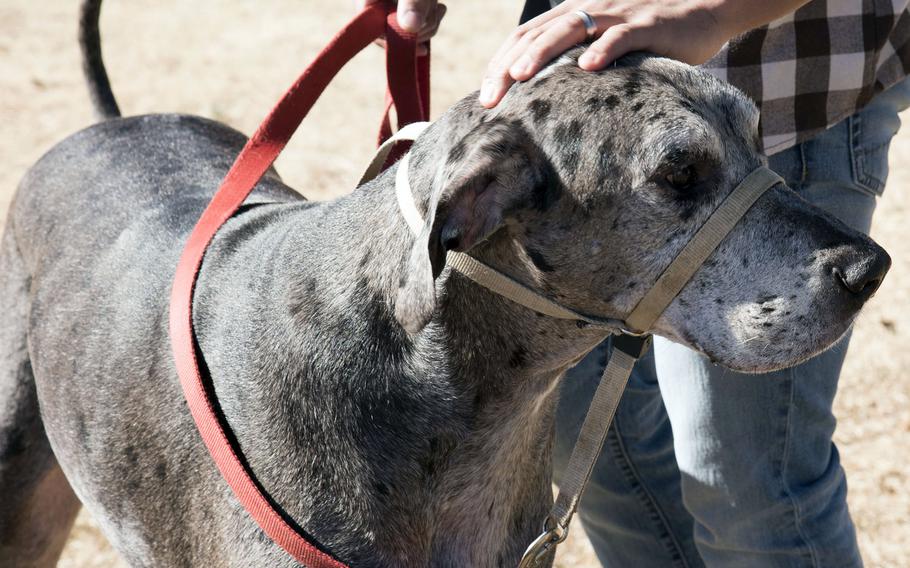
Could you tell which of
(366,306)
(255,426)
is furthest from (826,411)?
(255,426)

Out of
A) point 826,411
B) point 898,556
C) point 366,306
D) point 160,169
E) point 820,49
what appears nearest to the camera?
point 366,306

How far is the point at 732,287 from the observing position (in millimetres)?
2438

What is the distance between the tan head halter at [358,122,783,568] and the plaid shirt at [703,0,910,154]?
0.44 m

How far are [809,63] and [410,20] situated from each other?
110 cm

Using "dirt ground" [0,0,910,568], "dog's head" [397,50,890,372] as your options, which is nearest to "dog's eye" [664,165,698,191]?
"dog's head" [397,50,890,372]

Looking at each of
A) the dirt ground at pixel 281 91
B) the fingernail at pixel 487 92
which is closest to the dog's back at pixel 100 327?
the fingernail at pixel 487 92

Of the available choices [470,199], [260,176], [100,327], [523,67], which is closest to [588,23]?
[523,67]

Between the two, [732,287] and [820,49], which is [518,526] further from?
[820,49]

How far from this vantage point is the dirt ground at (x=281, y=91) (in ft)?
16.4

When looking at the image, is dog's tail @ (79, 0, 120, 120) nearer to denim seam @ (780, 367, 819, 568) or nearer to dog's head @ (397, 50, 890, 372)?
dog's head @ (397, 50, 890, 372)

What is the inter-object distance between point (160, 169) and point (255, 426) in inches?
49.2

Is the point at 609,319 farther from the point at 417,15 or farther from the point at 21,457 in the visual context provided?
the point at 21,457

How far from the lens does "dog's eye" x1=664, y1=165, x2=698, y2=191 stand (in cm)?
238

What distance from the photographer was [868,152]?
116 inches
